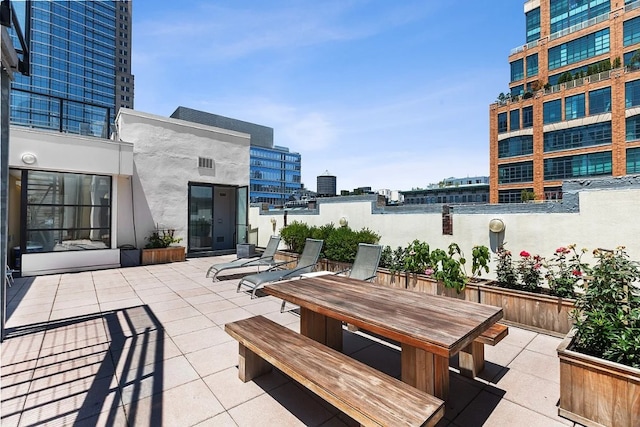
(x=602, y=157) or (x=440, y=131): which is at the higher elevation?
(x=602, y=157)

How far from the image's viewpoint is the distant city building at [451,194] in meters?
46.4

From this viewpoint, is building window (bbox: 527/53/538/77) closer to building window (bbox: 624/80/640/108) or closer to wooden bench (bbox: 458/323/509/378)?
building window (bbox: 624/80/640/108)

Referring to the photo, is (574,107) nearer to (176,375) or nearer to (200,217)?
(200,217)

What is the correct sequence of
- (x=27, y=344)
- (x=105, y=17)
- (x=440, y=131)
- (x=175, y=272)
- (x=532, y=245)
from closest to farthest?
(x=27, y=344), (x=532, y=245), (x=175, y=272), (x=440, y=131), (x=105, y=17)

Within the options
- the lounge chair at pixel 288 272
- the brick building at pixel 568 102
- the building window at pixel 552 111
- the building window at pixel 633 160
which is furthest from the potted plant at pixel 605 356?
the building window at pixel 552 111

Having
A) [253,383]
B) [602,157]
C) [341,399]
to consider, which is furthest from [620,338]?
[602,157]

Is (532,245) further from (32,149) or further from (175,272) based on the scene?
(32,149)

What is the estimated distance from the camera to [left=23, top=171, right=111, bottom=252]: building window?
26.0 feet

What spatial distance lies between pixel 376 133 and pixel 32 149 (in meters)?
12.0

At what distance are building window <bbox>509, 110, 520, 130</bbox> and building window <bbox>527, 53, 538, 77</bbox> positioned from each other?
7118mm

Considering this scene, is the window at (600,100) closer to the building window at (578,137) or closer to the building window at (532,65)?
the building window at (578,137)

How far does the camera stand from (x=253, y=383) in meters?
2.79

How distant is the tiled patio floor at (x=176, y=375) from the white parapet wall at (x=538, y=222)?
1777 mm

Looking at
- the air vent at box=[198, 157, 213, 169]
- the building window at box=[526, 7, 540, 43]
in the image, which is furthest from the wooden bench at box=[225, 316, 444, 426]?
the building window at box=[526, 7, 540, 43]
